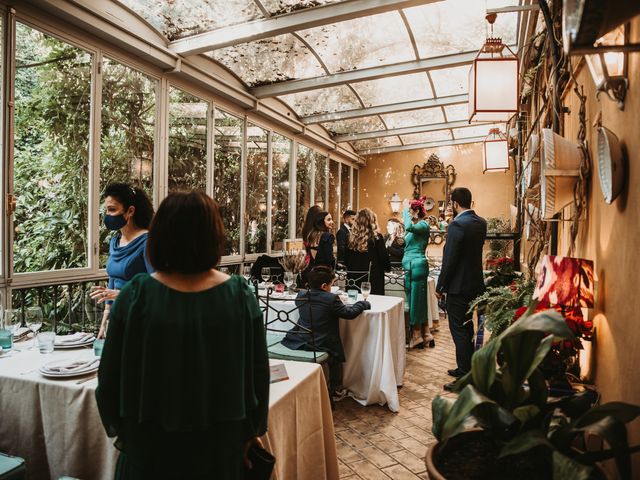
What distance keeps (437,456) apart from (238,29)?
4.75 meters

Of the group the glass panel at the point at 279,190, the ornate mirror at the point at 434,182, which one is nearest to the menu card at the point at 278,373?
the glass panel at the point at 279,190

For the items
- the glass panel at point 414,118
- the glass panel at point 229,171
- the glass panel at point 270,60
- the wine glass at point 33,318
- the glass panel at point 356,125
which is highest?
the glass panel at point 414,118

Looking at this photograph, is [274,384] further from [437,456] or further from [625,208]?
[625,208]

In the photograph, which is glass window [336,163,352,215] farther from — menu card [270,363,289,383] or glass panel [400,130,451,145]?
menu card [270,363,289,383]

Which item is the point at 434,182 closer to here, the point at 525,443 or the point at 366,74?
the point at 366,74

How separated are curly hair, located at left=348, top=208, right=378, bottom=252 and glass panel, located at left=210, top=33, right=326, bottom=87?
2.33 meters

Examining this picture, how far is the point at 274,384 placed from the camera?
210cm

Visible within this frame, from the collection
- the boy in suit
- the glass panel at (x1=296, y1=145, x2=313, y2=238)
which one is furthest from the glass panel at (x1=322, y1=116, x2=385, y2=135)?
the boy in suit

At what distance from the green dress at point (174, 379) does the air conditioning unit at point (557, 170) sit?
1.66m

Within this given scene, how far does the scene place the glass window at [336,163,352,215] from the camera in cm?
1248

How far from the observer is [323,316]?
148 inches

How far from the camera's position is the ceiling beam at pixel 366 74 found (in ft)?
21.4

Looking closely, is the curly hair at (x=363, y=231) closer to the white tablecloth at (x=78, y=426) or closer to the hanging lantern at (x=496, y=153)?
the hanging lantern at (x=496, y=153)

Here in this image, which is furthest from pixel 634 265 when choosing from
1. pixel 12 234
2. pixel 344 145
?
pixel 344 145
